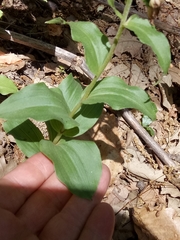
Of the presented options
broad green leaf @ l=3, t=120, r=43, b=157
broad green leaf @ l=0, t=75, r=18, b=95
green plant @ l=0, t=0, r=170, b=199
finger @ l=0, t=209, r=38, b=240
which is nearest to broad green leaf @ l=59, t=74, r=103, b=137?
green plant @ l=0, t=0, r=170, b=199

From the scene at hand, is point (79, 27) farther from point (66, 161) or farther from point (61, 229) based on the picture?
point (61, 229)

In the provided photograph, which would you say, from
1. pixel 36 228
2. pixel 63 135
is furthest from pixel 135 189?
pixel 36 228

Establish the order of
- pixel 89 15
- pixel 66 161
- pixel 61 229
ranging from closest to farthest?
pixel 61 229 < pixel 66 161 < pixel 89 15

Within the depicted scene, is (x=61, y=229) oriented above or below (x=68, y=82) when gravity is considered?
below

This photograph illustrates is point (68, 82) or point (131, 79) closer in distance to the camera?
point (68, 82)

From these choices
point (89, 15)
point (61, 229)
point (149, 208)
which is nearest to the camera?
point (61, 229)

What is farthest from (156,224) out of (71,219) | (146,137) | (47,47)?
(47,47)

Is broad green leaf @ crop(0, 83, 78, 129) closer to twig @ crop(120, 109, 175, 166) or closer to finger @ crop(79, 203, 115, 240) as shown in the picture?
finger @ crop(79, 203, 115, 240)

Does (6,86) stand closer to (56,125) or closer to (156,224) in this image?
(56,125)
